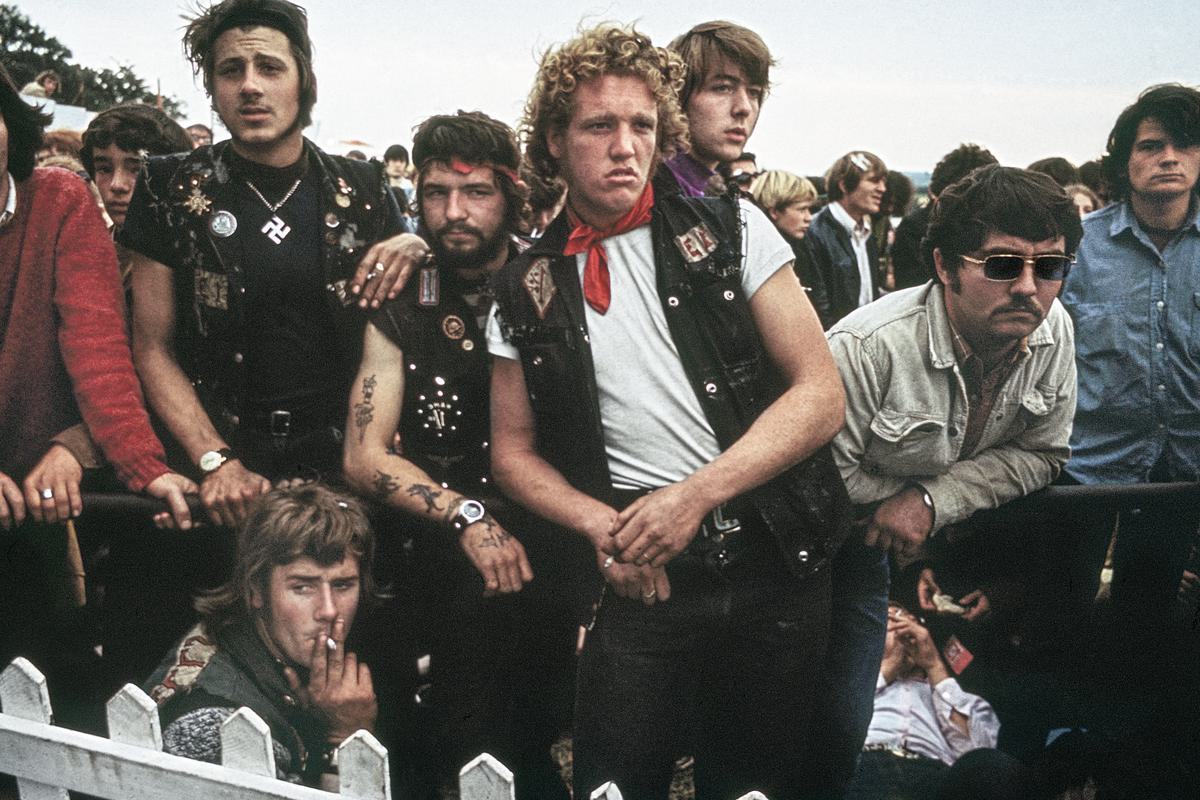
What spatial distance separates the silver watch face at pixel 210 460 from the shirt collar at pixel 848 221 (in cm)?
264

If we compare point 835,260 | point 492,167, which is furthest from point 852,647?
point 835,260

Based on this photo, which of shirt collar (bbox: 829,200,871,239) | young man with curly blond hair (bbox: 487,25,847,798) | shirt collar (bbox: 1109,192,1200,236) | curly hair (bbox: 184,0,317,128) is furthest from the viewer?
shirt collar (bbox: 829,200,871,239)

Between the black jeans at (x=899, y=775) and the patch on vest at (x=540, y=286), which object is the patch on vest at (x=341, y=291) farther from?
the black jeans at (x=899, y=775)

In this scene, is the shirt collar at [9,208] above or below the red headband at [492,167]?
below

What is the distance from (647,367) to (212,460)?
1.26 metres

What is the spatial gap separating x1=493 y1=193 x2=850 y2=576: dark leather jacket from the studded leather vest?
0.95 feet

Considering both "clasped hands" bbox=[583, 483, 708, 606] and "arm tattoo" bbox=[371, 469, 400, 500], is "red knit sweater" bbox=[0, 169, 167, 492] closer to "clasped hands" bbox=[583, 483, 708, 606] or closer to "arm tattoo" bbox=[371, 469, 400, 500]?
"arm tattoo" bbox=[371, 469, 400, 500]

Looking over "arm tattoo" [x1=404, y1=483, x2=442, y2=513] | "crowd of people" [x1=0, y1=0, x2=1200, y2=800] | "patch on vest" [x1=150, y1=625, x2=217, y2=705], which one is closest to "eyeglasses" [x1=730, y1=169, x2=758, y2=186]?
"crowd of people" [x1=0, y1=0, x2=1200, y2=800]

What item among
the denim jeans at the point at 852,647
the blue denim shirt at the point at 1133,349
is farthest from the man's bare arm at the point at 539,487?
the blue denim shirt at the point at 1133,349

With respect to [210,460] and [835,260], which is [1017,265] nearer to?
[835,260]

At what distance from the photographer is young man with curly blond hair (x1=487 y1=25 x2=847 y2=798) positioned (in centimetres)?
237

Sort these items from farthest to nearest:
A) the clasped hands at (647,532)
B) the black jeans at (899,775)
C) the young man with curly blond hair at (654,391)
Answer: the black jeans at (899,775) < the young man with curly blond hair at (654,391) < the clasped hands at (647,532)

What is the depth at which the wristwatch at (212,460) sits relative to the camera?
2785 mm

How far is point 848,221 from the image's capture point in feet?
14.7
